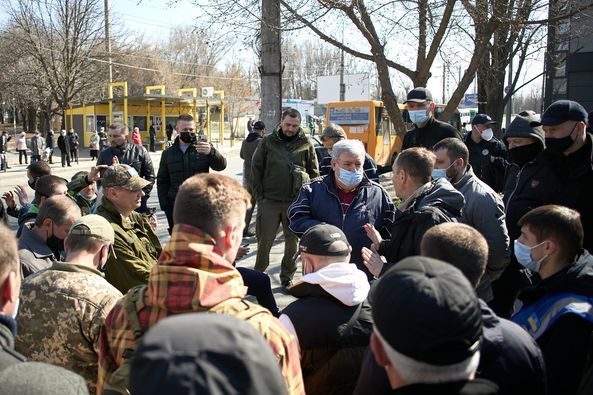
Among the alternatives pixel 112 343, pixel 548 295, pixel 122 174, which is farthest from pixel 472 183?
pixel 112 343

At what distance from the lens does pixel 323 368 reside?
7.83 feet

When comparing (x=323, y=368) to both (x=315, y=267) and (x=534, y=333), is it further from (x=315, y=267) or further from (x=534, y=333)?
(x=534, y=333)

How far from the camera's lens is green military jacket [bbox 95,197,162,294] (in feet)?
10.7

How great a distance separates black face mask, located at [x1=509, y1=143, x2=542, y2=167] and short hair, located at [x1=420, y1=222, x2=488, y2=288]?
2.40 m

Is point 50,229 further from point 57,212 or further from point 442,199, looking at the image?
point 442,199

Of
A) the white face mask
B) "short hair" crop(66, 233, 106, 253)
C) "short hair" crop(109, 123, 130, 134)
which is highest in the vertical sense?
"short hair" crop(109, 123, 130, 134)

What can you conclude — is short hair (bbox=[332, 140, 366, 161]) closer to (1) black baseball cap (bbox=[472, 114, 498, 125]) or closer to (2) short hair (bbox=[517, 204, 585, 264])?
(2) short hair (bbox=[517, 204, 585, 264])

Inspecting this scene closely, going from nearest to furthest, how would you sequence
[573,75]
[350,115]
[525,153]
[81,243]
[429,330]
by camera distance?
[429,330] → [81,243] → [525,153] → [573,75] → [350,115]

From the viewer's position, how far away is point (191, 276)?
172cm

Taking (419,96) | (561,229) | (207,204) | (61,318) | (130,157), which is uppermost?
(419,96)

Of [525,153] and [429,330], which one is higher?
[525,153]

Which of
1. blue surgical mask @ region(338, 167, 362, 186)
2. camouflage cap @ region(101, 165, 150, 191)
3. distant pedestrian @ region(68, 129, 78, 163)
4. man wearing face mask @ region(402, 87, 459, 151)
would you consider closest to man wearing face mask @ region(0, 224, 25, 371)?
camouflage cap @ region(101, 165, 150, 191)

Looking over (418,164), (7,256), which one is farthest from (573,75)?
(7,256)

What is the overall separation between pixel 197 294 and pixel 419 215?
6.07 ft
